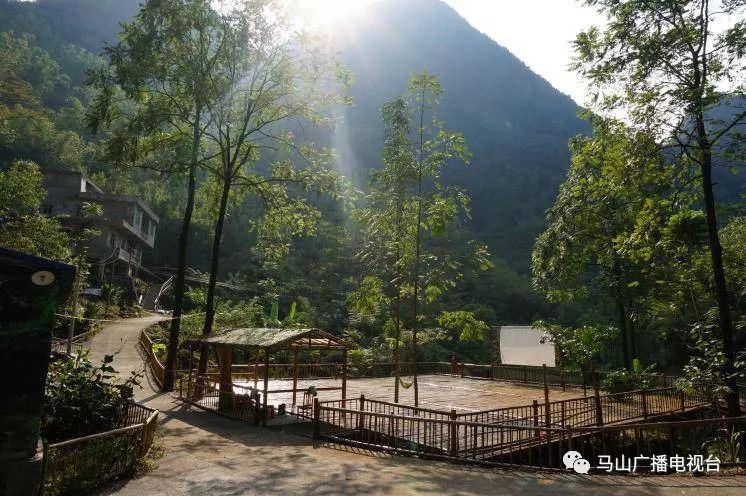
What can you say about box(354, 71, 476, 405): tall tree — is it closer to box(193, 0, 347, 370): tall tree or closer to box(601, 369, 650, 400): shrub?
box(193, 0, 347, 370): tall tree

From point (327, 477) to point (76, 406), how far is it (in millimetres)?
4525

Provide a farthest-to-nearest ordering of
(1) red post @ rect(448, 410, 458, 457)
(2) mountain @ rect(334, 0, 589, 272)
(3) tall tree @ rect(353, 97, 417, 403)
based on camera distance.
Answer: (2) mountain @ rect(334, 0, 589, 272) < (3) tall tree @ rect(353, 97, 417, 403) < (1) red post @ rect(448, 410, 458, 457)

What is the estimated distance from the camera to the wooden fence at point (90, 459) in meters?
6.70

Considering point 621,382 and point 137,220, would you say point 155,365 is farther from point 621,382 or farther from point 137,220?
point 137,220

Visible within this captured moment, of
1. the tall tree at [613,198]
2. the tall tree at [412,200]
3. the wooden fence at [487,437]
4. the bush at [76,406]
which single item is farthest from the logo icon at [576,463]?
the bush at [76,406]

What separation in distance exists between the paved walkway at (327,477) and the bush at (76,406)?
4.29 ft

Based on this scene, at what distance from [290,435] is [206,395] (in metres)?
4.96

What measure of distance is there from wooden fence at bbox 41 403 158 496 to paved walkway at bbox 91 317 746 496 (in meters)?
0.32

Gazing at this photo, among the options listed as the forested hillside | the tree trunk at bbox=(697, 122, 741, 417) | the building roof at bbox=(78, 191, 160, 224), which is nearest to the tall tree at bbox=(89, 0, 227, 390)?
the forested hillside

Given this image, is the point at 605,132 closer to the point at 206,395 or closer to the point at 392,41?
the point at 206,395

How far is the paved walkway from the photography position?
7.79m

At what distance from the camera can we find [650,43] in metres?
12.1

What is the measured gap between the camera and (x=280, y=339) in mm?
14016

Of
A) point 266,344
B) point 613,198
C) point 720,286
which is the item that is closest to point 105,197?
point 266,344
